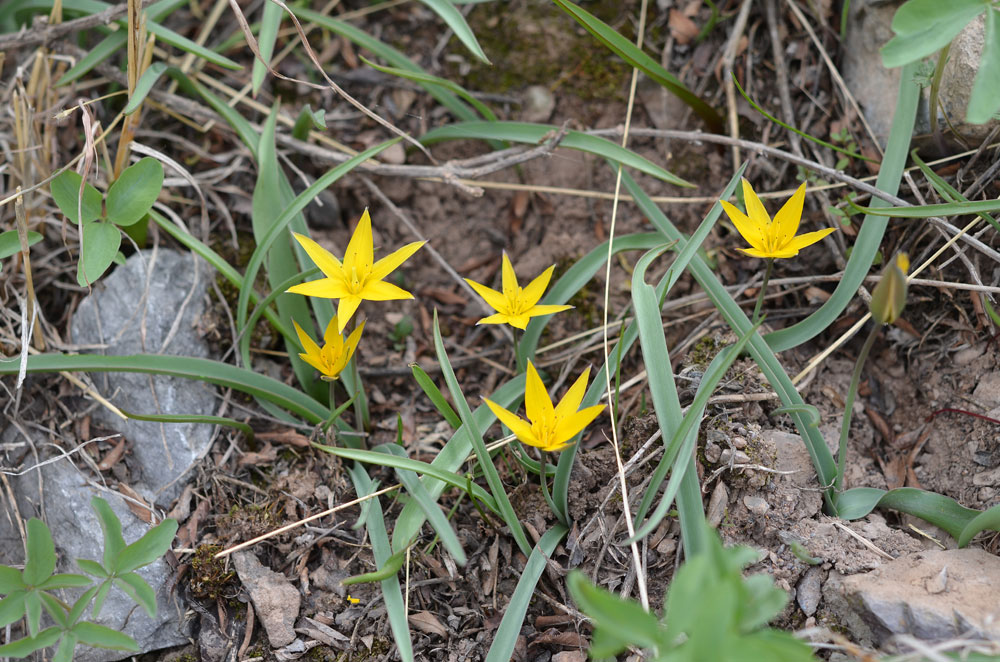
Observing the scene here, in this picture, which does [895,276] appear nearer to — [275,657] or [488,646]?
[488,646]

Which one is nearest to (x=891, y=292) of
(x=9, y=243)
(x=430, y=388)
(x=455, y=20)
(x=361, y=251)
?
(x=430, y=388)

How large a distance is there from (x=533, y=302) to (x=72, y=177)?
4.12 feet

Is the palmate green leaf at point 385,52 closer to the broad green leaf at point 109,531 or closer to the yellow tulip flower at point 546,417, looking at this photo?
the yellow tulip flower at point 546,417

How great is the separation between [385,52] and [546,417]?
1.47 metres

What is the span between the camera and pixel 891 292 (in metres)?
1.27

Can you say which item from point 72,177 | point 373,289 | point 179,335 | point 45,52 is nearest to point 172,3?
point 45,52

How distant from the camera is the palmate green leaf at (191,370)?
1833 mm

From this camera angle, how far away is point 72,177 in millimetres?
1903

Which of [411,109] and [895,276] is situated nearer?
[895,276]

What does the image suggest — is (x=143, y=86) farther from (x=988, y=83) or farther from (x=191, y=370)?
(x=988, y=83)

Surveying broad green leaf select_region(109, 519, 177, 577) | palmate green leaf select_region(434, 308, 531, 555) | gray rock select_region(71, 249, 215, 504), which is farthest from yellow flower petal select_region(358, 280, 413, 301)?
gray rock select_region(71, 249, 215, 504)

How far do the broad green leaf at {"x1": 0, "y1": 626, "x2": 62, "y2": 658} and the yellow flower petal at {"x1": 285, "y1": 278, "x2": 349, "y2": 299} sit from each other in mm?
841

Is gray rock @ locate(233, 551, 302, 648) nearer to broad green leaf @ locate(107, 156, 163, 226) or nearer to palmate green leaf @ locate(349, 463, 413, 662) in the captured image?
palmate green leaf @ locate(349, 463, 413, 662)

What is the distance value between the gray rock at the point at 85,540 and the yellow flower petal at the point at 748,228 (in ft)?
5.39
